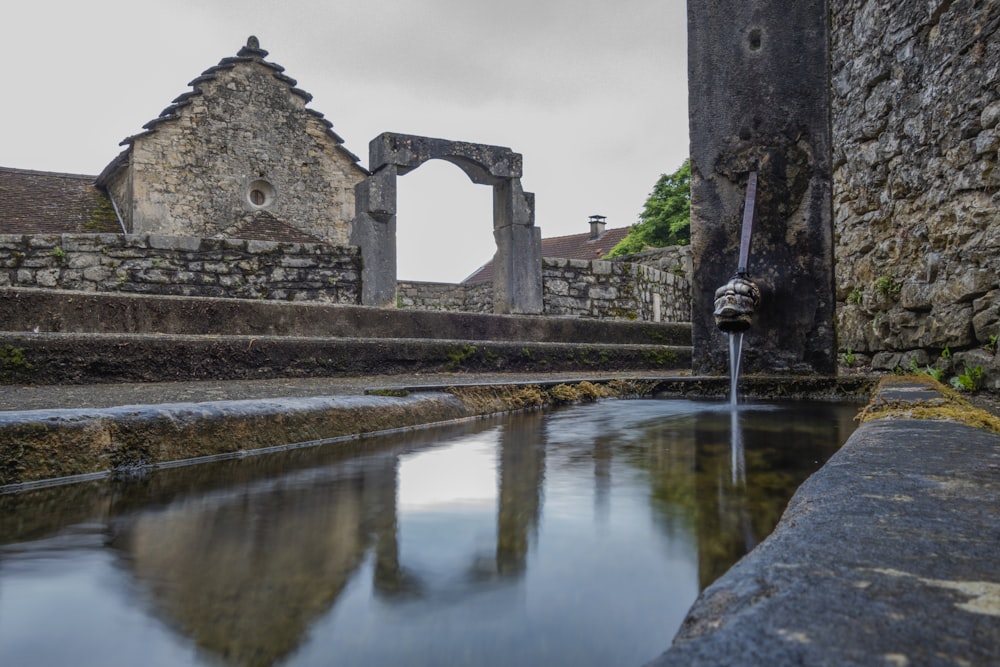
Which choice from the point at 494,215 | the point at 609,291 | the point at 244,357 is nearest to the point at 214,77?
the point at 494,215

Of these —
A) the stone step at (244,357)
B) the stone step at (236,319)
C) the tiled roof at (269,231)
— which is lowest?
the stone step at (244,357)

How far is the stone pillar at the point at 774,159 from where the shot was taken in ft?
15.1

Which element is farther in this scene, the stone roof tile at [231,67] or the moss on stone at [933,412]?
the stone roof tile at [231,67]

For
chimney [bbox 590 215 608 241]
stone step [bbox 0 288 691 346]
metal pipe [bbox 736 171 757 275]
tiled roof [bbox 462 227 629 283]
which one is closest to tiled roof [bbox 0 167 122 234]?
stone step [bbox 0 288 691 346]

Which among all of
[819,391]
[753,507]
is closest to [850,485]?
[753,507]

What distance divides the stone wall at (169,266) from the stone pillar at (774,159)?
534 cm

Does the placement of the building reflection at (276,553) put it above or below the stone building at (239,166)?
below

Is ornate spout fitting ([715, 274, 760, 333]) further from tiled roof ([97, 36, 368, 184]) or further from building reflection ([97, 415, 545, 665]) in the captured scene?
tiled roof ([97, 36, 368, 184])

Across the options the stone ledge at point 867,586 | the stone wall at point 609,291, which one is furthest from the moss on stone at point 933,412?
the stone wall at point 609,291

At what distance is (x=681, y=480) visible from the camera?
194 cm

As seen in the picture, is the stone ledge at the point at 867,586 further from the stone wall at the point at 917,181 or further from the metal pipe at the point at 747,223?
the stone wall at the point at 917,181

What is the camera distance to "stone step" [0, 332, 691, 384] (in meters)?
3.48

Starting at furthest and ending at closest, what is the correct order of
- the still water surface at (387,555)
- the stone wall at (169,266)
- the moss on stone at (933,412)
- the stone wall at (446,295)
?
the stone wall at (446,295) → the stone wall at (169,266) → the moss on stone at (933,412) → the still water surface at (387,555)

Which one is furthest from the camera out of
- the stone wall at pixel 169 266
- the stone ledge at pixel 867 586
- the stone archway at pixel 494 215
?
the stone archway at pixel 494 215
